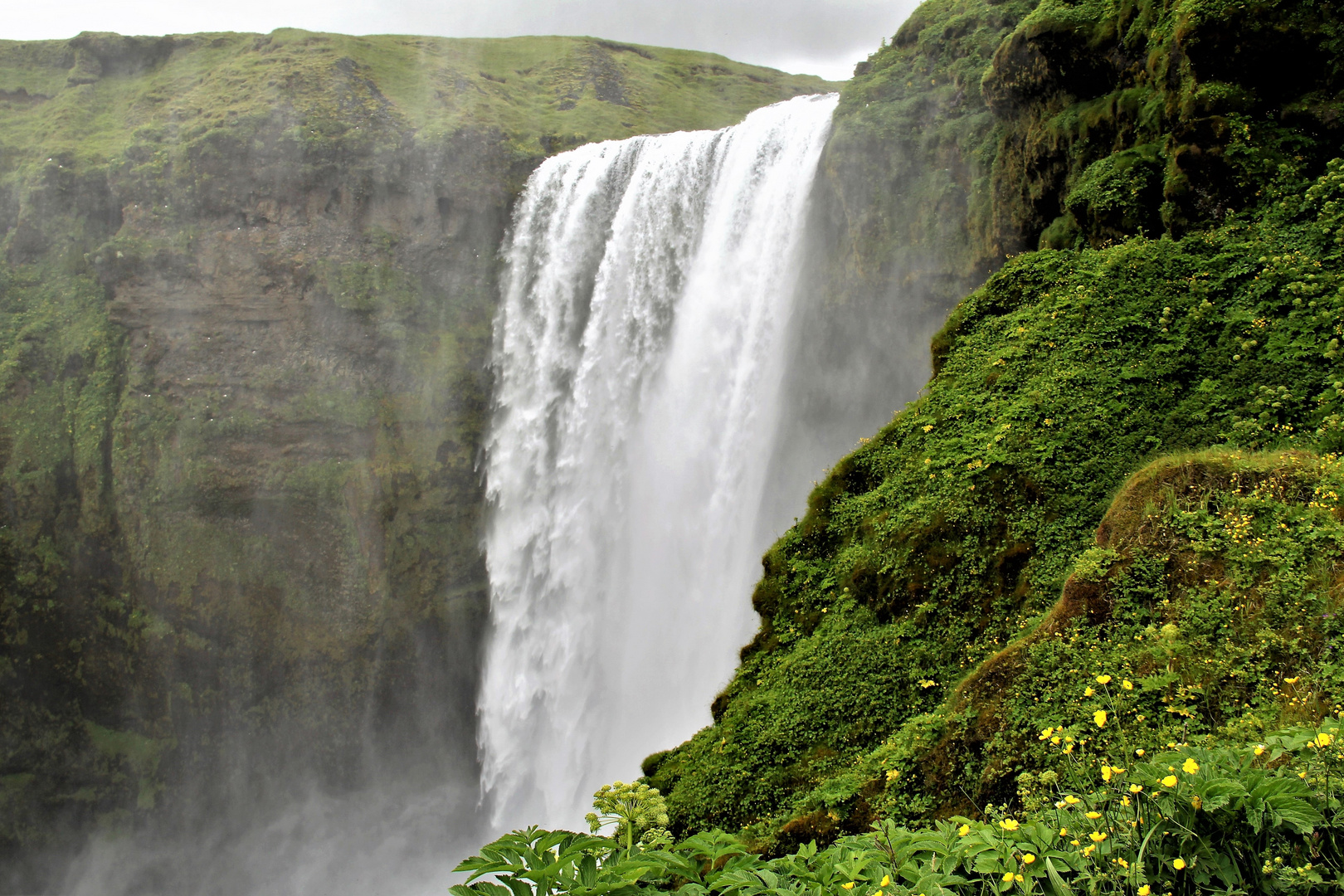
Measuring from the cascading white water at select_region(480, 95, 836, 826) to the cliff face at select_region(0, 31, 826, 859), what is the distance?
2.93 meters

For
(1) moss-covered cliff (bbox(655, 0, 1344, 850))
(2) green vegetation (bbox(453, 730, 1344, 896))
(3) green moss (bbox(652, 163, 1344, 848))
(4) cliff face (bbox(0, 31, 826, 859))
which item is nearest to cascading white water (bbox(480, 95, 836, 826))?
(4) cliff face (bbox(0, 31, 826, 859))

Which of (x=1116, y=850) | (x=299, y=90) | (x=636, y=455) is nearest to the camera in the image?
(x=1116, y=850)

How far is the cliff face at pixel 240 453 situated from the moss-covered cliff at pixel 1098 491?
49.5 ft

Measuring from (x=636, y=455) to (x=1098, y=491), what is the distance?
10942mm

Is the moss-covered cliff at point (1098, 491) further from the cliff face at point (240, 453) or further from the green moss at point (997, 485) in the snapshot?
the cliff face at point (240, 453)

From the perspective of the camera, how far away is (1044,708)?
4211 millimetres

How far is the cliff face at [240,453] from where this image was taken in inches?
774

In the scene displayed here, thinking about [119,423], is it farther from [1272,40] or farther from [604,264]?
[1272,40]

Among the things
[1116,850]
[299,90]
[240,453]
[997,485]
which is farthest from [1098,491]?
[299,90]

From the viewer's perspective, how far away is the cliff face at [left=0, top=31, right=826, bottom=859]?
774 inches

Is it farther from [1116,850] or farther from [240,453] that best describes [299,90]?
[1116,850]

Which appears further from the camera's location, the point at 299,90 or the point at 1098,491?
the point at 299,90

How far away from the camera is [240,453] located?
803 inches

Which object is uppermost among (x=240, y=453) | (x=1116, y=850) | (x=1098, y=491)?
(x=240, y=453)
